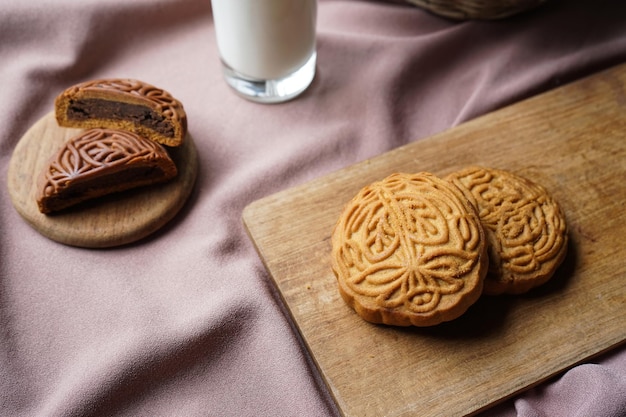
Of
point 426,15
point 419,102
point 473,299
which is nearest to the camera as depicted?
point 473,299

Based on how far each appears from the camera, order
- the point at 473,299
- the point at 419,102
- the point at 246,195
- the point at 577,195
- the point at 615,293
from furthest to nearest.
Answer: the point at 419,102 → the point at 246,195 → the point at 577,195 → the point at 615,293 → the point at 473,299

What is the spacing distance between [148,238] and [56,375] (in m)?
0.38

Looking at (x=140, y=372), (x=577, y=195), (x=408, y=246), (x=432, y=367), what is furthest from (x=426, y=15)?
(x=140, y=372)

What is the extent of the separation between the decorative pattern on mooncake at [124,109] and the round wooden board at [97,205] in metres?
0.08

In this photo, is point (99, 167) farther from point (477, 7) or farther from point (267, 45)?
point (477, 7)

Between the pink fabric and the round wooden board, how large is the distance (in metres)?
0.04

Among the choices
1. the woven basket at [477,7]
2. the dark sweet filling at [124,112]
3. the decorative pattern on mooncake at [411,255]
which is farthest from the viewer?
the woven basket at [477,7]

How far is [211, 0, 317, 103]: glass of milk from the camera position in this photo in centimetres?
177

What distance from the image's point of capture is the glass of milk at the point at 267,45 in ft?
5.82

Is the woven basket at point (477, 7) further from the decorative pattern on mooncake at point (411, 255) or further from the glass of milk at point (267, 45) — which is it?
the decorative pattern on mooncake at point (411, 255)

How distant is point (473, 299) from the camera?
1.41 metres

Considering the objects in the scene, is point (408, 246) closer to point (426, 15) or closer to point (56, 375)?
point (56, 375)

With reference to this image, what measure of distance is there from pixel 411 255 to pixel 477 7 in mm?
994

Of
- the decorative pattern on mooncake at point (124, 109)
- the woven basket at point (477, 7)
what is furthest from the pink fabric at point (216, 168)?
the decorative pattern on mooncake at point (124, 109)
